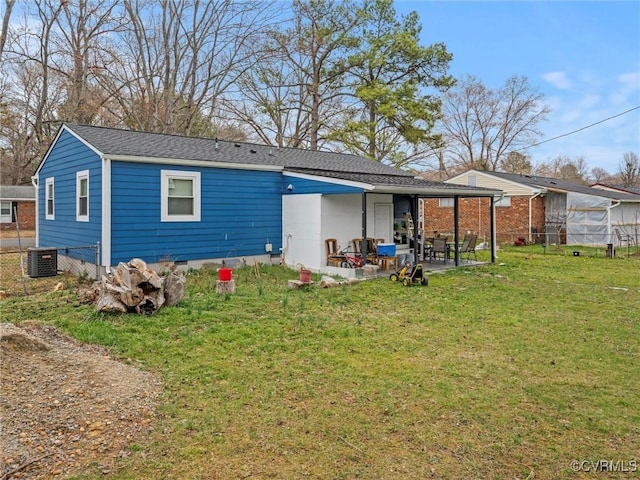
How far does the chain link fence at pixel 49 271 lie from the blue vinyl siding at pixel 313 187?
17.0 feet

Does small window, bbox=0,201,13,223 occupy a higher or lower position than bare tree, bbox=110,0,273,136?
lower

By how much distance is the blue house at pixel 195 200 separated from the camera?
31.7 feet

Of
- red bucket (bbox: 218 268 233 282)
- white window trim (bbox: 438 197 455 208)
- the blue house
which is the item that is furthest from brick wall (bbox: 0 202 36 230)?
red bucket (bbox: 218 268 233 282)

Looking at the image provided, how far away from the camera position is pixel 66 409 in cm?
337

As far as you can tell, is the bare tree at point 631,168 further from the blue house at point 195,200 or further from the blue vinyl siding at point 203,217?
the blue vinyl siding at point 203,217

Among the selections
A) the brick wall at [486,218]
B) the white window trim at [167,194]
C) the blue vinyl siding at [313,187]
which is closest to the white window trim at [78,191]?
the white window trim at [167,194]

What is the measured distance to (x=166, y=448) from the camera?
9.68 ft

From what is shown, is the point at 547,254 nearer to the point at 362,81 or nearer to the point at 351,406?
the point at 362,81

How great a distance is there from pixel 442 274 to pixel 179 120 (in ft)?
58.6

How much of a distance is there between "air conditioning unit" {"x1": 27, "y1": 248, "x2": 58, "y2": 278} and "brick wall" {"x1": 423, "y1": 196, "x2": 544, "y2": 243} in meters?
16.3

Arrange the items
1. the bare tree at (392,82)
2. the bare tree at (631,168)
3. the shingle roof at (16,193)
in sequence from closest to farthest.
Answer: the bare tree at (392,82) < the shingle roof at (16,193) < the bare tree at (631,168)

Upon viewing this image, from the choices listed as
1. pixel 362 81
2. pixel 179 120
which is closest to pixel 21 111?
pixel 179 120

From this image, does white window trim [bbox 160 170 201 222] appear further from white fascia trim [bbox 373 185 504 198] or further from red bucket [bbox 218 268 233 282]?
white fascia trim [bbox 373 185 504 198]

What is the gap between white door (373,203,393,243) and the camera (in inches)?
524
